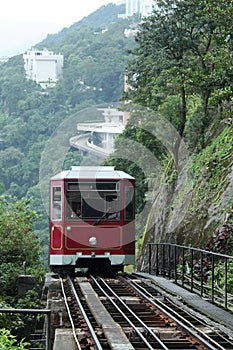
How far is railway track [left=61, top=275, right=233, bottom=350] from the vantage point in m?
10.4

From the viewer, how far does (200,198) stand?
25.6 metres

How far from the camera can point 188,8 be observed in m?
29.8

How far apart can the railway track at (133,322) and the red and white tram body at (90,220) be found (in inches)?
134

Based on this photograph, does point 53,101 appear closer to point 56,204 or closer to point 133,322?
point 56,204

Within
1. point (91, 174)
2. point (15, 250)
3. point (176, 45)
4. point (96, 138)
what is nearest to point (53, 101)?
point (96, 138)

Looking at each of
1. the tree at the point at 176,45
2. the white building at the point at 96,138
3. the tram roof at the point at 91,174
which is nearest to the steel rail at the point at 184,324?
the tram roof at the point at 91,174

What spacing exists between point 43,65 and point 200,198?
11025 centimetres

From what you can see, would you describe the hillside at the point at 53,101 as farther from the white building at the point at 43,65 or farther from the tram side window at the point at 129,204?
the tram side window at the point at 129,204

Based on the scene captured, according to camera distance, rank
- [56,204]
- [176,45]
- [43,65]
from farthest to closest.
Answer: [43,65] → [176,45] → [56,204]

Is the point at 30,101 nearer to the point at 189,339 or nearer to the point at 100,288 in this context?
the point at 100,288

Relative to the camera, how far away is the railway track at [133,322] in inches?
411

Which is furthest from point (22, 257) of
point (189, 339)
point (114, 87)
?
point (114, 87)

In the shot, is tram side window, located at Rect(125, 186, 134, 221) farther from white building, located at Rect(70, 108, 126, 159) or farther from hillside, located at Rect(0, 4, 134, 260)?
white building, located at Rect(70, 108, 126, 159)

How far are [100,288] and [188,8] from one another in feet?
50.5
